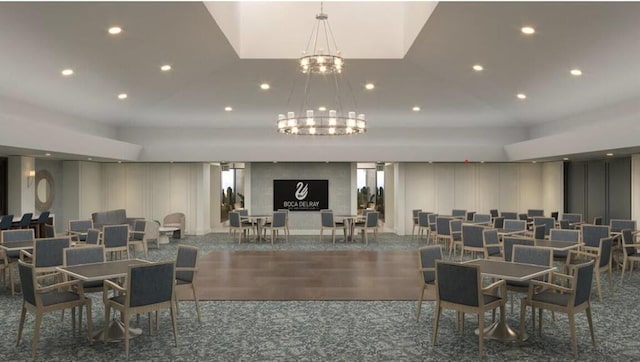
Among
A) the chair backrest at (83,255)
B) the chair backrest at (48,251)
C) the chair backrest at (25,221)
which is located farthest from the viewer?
the chair backrest at (25,221)

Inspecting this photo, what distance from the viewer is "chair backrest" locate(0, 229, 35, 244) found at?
8470 mm

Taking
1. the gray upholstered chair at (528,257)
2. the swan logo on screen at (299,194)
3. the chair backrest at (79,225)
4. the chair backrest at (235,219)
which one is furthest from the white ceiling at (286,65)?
the gray upholstered chair at (528,257)

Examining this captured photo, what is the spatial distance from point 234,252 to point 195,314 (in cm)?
603

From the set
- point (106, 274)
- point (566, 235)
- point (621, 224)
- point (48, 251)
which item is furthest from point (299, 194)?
point (106, 274)

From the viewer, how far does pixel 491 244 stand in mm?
8836

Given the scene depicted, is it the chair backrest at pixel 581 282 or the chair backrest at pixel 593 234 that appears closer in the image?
the chair backrest at pixel 581 282

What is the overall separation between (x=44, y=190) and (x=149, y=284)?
1253cm

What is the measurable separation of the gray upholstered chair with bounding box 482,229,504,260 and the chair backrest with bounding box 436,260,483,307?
3725 mm

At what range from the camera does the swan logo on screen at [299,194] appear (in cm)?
1806

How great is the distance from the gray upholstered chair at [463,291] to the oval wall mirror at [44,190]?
1411 centimetres

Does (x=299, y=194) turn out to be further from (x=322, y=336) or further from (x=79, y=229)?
(x=322, y=336)

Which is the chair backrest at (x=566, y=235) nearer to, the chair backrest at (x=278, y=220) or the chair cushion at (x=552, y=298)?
the chair cushion at (x=552, y=298)

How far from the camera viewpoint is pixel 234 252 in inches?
500

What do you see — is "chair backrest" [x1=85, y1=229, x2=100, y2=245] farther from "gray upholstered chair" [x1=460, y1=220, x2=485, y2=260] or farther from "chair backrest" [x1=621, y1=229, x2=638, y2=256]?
"chair backrest" [x1=621, y1=229, x2=638, y2=256]
